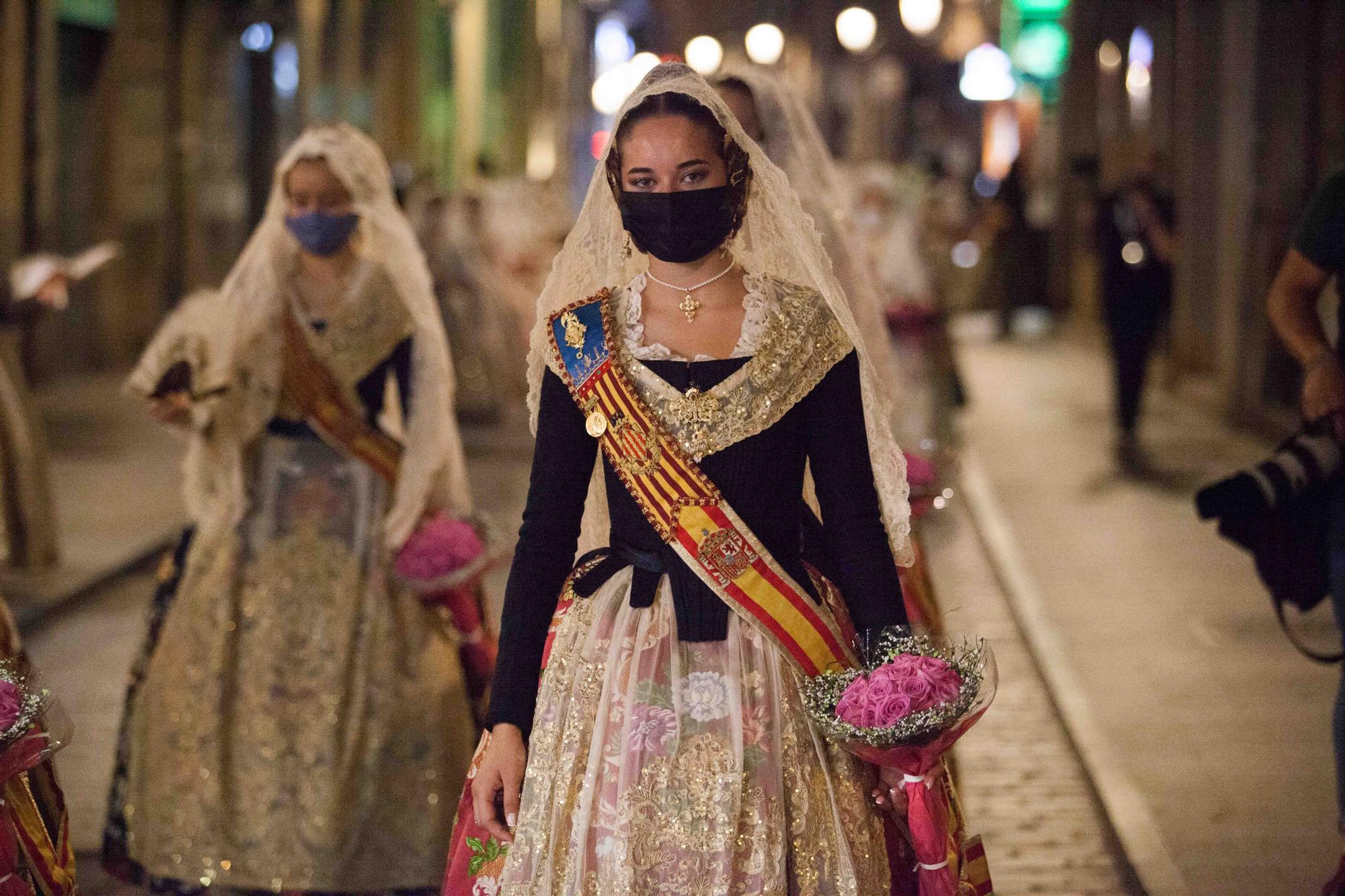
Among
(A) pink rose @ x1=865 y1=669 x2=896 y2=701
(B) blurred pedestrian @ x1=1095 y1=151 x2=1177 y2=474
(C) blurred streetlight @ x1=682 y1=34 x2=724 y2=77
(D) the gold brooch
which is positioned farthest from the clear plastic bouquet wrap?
(C) blurred streetlight @ x1=682 y1=34 x2=724 y2=77

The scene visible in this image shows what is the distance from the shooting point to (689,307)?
302cm

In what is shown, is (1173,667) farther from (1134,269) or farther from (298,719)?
(1134,269)

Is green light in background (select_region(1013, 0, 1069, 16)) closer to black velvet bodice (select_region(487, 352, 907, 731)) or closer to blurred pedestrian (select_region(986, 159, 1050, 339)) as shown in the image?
blurred pedestrian (select_region(986, 159, 1050, 339))

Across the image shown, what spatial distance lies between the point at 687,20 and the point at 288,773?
48.9 m

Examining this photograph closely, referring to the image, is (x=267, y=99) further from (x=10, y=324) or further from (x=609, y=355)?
(x=609, y=355)

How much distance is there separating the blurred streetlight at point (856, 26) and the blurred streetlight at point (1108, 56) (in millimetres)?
3501

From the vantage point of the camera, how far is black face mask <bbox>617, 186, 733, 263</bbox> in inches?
116

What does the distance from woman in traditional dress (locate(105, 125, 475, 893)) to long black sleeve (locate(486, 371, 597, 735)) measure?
1920 millimetres

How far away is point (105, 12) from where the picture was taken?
1950 cm

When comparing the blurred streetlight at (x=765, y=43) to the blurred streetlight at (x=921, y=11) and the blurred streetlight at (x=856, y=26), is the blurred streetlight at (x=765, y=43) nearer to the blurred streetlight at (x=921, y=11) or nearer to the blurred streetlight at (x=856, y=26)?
the blurred streetlight at (x=856, y=26)

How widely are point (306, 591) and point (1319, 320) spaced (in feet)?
8.69

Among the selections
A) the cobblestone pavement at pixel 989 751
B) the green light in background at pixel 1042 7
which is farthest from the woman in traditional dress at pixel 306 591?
the green light in background at pixel 1042 7

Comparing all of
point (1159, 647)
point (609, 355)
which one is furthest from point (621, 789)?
point (1159, 647)

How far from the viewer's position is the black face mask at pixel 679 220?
2943 mm
